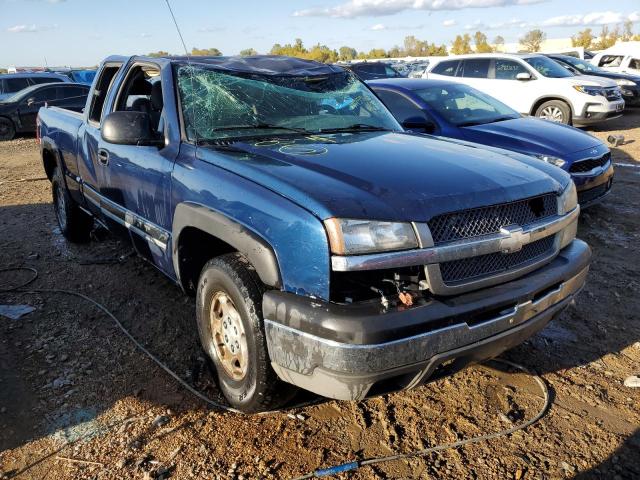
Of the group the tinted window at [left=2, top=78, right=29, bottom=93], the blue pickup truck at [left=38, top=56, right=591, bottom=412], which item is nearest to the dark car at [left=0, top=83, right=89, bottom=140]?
the tinted window at [left=2, top=78, right=29, bottom=93]

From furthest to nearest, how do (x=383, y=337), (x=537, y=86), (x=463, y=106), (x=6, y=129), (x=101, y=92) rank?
(x=6, y=129), (x=537, y=86), (x=463, y=106), (x=101, y=92), (x=383, y=337)

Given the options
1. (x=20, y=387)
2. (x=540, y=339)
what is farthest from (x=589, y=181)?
(x=20, y=387)

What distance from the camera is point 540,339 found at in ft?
11.8

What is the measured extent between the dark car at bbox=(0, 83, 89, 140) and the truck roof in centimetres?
1201

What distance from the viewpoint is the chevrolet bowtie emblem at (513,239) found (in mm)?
2420

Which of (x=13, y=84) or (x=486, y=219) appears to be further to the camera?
(x=13, y=84)

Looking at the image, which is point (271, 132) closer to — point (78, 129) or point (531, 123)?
point (78, 129)

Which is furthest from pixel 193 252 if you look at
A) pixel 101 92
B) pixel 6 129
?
pixel 6 129

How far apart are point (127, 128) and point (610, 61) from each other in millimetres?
20620

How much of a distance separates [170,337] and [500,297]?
7.58ft

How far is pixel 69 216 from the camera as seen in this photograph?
543cm

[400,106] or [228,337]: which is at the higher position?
[400,106]

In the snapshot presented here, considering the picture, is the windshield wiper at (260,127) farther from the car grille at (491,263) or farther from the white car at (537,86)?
the white car at (537,86)

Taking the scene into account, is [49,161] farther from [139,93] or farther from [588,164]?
[588,164]
